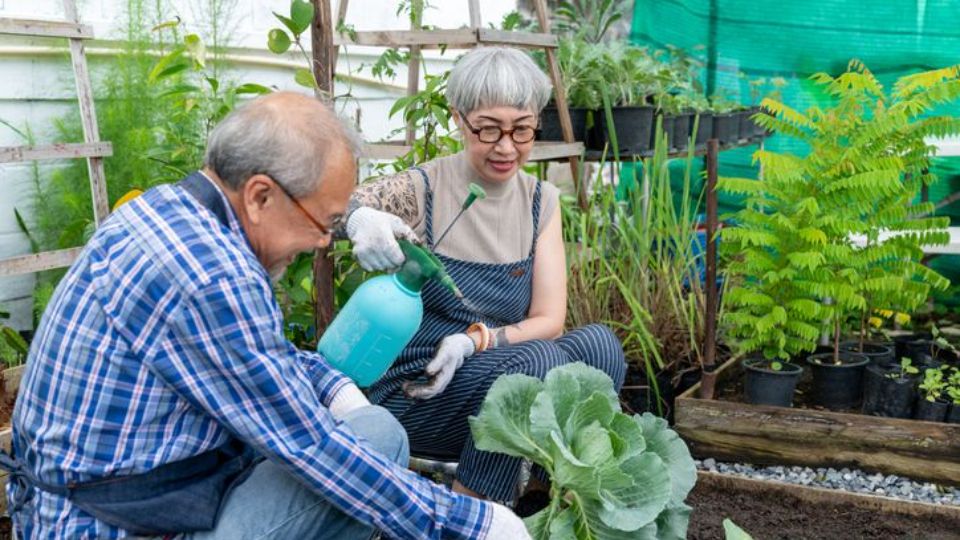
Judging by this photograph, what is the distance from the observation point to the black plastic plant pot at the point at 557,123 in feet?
15.5

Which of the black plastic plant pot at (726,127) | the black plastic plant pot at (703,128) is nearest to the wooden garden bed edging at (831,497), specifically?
the black plastic plant pot at (703,128)

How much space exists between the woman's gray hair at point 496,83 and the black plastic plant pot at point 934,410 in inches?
70.3

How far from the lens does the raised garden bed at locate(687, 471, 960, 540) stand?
2854 millimetres

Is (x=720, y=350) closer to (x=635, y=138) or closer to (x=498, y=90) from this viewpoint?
(x=635, y=138)

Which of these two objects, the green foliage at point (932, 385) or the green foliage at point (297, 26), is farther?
the green foliage at point (932, 385)

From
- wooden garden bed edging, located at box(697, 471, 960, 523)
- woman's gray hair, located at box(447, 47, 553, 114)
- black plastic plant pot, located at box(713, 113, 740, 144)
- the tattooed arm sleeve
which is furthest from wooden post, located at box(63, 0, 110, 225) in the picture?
black plastic plant pot, located at box(713, 113, 740, 144)

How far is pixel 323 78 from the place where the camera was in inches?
105

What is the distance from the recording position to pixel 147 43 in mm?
4430

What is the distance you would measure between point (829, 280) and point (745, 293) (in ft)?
0.95

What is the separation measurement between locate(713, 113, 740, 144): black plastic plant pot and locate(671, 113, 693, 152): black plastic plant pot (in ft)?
0.69

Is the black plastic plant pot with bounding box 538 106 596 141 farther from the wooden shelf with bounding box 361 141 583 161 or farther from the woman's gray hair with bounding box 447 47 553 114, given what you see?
the woman's gray hair with bounding box 447 47 553 114

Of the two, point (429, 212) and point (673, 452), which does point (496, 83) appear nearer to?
point (429, 212)

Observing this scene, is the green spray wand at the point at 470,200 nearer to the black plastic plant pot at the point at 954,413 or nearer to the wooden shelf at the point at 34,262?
the wooden shelf at the point at 34,262

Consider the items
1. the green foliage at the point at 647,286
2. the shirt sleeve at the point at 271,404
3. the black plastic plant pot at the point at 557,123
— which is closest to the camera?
the shirt sleeve at the point at 271,404
